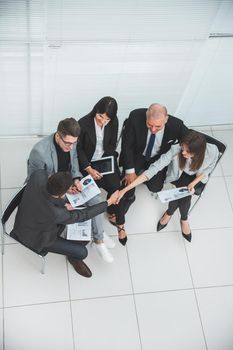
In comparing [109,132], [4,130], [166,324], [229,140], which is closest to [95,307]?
[166,324]

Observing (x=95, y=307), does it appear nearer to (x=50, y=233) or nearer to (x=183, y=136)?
(x=50, y=233)

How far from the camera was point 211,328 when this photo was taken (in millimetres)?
3760

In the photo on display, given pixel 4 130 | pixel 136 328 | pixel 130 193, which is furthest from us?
pixel 4 130

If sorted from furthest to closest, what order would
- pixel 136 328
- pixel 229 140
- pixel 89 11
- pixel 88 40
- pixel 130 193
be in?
pixel 229 140 → pixel 130 193 → pixel 136 328 → pixel 88 40 → pixel 89 11

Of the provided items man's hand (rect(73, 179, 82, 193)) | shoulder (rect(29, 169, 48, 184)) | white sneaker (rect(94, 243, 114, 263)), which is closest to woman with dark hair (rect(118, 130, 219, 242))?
man's hand (rect(73, 179, 82, 193))

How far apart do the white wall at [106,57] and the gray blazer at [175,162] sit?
0.72 metres

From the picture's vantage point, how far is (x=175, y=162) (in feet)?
12.2

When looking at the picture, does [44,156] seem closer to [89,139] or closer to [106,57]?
[89,139]

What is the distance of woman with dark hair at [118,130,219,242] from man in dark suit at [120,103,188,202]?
0.12 meters

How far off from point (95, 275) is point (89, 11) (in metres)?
2.06

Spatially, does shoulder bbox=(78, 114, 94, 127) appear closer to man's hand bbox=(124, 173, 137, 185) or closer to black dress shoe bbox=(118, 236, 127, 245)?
man's hand bbox=(124, 173, 137, 185)

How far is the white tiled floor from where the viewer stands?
11.7ft

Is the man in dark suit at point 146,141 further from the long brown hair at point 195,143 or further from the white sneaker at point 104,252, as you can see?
the white sneaker at point 104,252

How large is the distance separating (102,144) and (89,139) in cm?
15
